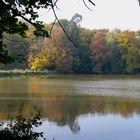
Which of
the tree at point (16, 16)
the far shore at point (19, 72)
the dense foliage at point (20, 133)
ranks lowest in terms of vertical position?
the far shore at point (19, 72)

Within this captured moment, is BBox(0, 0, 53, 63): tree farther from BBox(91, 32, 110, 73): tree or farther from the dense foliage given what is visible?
BBox(91, 32, 110, 73): tree

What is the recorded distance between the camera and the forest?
58.7m

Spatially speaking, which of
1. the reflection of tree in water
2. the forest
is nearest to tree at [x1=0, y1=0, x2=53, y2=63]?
the reflection of tree in water

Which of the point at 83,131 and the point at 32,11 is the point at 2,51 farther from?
the point at 83,131

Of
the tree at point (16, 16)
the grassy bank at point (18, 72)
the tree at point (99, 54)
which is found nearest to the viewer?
the tree at point (16, 16)

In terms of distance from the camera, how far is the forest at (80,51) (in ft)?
193

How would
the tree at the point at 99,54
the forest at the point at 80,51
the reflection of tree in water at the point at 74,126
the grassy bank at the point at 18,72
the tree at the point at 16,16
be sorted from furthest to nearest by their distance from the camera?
A: the tree at the point at 99,54
the forest at the point at 80,51
the grassy bank at the point at 18,72
the reflection of tree in water at the point at 74,126
the tree at the point at 16,16

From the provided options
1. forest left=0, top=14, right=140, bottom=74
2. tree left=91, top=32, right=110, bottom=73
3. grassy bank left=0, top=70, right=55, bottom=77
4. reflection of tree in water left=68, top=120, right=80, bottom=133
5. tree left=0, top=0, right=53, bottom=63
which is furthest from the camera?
tree left=91, top=32, right=110, bottom=73

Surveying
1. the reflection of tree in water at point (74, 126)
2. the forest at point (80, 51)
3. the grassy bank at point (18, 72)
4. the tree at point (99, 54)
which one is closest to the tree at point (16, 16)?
the reflection of tree in water at point (74, 126)

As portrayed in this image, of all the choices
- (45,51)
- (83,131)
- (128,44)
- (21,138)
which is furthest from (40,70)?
(21,138)

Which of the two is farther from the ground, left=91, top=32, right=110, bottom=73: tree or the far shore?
left=91, top=32, right=110, bottom=73: tree

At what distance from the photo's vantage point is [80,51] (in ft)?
201

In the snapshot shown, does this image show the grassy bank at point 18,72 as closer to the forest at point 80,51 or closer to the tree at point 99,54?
the forest at point 80,51

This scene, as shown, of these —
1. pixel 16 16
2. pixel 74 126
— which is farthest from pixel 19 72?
pixel 16 16
